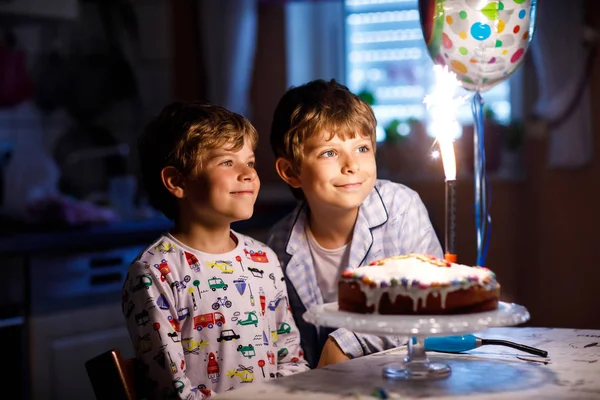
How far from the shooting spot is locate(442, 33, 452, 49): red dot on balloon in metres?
1.79

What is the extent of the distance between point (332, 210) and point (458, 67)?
408 mm

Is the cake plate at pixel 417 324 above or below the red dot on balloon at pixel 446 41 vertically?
below

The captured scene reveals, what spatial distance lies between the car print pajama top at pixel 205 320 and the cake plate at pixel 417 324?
0.86ft

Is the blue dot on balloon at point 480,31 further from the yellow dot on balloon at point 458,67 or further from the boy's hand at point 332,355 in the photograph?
the boy's hand at point 332,355

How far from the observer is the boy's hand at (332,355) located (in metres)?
1.66

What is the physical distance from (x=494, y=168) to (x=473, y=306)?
301 cm

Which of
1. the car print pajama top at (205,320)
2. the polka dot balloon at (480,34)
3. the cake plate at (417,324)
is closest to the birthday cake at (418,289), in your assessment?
the cake plate at (417,324)

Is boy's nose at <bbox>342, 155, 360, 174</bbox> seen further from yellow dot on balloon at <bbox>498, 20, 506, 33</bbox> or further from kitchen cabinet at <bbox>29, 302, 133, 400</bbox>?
kitchen cabinet at <bbox>29, 302, 133, 400</bbox>

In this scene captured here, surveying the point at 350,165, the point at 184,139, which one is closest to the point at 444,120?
the point at 350,165

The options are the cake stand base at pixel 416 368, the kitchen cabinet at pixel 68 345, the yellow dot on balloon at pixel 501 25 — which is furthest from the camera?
the kitchen cabinet at pixel 68 345

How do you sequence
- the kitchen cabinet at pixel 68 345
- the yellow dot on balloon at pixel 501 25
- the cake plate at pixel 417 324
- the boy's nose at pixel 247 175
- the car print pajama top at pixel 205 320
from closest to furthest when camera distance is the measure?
the cake plate at pixel 417 324 < the car print pajama top at pixel 205 320 < the boy's nose at pixel 247 175 < the yellow dot on balloon at pixel 501 25 < the kitchen cabinet at pixel 68 345

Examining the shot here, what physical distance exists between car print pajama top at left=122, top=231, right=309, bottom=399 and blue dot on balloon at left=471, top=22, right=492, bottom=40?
0.64m

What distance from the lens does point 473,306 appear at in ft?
4.19

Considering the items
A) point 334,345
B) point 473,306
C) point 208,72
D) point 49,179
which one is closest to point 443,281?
point 473,306
